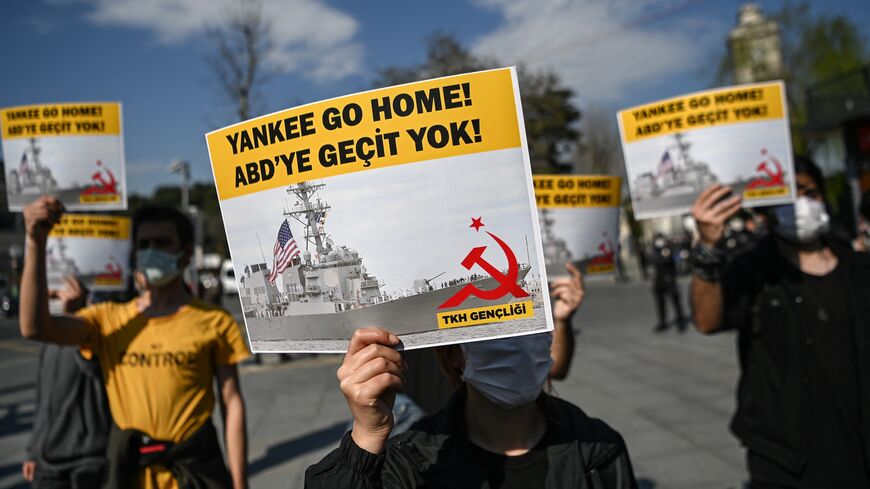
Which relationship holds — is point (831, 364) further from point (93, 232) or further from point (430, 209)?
point (93, 232)

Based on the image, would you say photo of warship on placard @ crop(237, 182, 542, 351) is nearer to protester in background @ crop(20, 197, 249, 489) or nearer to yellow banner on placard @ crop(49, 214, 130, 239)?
protester in background @ crop(20, 197, 249, 489)

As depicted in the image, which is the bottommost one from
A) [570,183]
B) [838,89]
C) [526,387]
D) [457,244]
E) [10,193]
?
[526,387]

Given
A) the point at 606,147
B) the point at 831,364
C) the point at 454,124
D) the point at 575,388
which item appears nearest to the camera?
the point at 454,124

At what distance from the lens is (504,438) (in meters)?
1.76

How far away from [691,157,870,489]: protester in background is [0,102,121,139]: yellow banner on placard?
107 inches

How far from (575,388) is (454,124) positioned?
6889 mm

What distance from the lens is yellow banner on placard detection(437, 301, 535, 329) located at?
1.41 m

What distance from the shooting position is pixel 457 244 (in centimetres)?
140

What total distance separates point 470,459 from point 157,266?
1777 mm

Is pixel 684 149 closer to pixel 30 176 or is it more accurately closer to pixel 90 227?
pixel 30 176

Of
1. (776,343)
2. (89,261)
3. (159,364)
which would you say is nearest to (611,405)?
(776,343)

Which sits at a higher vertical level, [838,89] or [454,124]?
[838,89]

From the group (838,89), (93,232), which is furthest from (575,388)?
(838,89)

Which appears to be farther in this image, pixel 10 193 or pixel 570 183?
pixel 570 183
